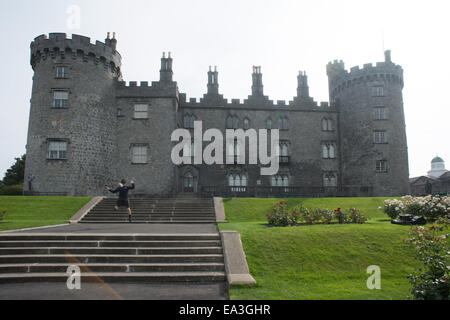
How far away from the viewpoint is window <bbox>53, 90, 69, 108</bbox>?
28.5m

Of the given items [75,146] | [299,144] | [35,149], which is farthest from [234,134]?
[35,149]

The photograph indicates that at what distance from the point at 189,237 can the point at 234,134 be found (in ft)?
78.7

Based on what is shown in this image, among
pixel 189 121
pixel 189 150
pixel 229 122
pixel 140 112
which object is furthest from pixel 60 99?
pixel 229 122

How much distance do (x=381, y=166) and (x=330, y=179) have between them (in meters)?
5.50

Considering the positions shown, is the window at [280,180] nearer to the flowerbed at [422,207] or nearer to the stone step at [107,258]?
the flowerbed at [422,207]

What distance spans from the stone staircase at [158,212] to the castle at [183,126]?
584 cm

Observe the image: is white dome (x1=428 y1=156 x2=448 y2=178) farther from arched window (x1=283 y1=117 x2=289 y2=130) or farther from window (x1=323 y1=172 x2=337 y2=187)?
arched window (x1=283 y1=117 x2=289 y2=130)

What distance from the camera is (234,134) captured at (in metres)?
34.8

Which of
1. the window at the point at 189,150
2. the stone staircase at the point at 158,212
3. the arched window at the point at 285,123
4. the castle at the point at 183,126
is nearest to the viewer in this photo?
the stone staircase at the point at 158,212

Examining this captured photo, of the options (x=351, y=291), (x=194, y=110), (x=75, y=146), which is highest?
(x=194, y=110)

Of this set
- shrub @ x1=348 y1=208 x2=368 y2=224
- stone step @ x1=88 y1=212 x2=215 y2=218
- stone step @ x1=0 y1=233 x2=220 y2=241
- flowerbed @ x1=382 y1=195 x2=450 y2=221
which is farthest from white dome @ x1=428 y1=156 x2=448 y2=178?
stone step @ x1=0 y1=233 x2=220 y2=241

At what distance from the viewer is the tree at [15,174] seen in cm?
4407

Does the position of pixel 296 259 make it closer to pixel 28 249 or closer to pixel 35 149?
pixel 28 249

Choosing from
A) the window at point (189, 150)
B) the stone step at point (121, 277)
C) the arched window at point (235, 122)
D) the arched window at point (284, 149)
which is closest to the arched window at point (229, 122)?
the arched window at point (235, 122)
